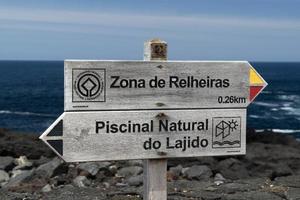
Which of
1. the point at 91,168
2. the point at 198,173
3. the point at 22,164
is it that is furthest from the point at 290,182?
the point at 22,164

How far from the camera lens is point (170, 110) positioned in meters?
4.42

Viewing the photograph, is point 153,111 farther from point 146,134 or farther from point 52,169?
point 52,169

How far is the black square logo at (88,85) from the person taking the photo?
4133 mm

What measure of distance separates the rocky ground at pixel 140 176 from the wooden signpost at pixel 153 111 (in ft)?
10.7

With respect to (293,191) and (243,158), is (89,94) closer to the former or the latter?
(293,191)

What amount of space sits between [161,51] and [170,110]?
18.0 inches

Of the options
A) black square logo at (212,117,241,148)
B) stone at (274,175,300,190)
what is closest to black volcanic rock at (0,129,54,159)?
stone at (274,175,300,190)

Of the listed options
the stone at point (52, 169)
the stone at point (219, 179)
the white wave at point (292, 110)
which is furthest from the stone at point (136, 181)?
the white wave at point (292, 110)

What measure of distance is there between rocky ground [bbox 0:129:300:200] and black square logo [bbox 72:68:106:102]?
12.1 ft

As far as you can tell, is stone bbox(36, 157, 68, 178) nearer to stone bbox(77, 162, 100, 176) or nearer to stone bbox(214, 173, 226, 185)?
stone bbox(77, 162, 100, 176)

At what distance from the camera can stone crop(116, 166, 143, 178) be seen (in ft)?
39.2

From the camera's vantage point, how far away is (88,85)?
419 cm

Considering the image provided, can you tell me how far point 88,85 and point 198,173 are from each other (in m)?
8.15

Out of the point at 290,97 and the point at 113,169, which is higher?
the point at 290,97
